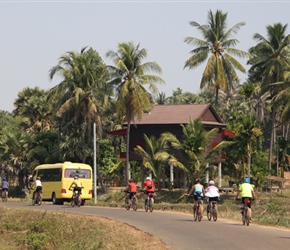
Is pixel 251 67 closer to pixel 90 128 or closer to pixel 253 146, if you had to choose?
pixel 253 146

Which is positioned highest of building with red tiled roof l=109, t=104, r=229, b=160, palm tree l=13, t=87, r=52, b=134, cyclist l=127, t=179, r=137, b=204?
palm tree l=13, t=87, r=52, b=134

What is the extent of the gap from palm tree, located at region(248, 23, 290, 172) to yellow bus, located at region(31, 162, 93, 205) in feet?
89.8

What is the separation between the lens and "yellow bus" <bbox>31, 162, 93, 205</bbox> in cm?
4222

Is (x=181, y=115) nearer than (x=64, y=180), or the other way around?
(x=64, y=180)

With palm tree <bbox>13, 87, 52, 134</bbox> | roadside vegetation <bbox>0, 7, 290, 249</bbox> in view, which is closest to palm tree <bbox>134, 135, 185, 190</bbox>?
roadside vegetation <bbox>0, 7, 290, 249</bbox>

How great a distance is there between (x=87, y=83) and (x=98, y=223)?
38231 mm

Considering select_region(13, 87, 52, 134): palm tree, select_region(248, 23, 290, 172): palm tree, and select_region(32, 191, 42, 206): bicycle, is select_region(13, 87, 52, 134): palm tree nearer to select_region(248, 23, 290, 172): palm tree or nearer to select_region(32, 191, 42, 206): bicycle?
select_region(248, 23, 290, 172): palm tree

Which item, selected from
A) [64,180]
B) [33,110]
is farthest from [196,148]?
[33,110]

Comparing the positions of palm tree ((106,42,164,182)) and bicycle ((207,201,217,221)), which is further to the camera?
palm tree ((106,42,164,182))

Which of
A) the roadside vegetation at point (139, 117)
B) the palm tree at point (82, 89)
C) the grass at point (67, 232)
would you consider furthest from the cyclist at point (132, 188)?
the palm tree at point (82, 89)

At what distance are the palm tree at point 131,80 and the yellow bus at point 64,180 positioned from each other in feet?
55.0

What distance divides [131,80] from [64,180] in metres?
20.0

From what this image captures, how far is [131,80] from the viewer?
6059cm

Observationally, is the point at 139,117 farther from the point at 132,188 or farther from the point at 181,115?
the point at 132,188
